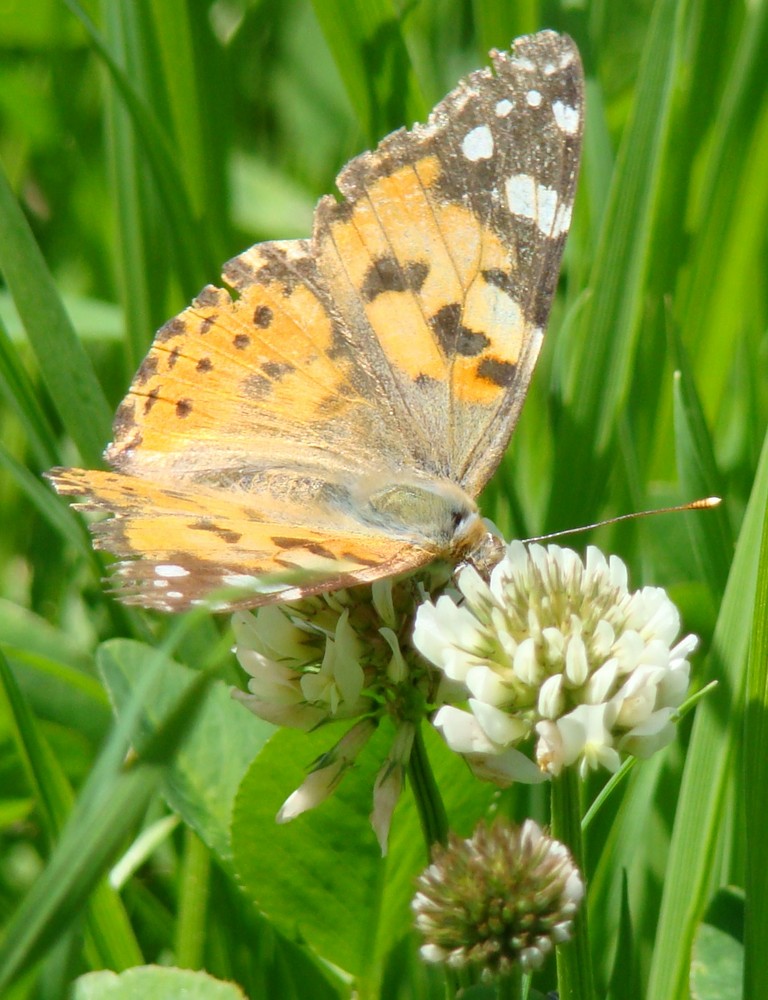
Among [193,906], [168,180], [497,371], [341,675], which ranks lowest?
[193,906]

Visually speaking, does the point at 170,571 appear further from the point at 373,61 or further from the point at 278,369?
the point at 373,61

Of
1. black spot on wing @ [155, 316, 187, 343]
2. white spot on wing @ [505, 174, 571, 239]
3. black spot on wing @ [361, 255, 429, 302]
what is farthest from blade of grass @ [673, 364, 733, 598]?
black spot on wing @ [155, 316, 187, 343]

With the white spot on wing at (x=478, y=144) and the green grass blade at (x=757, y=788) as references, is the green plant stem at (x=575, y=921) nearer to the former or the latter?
the green grass blade at (x=757, y=788)

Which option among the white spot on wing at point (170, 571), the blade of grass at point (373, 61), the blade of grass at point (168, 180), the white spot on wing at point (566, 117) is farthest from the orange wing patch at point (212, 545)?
the blade of grass at point (373, 61)

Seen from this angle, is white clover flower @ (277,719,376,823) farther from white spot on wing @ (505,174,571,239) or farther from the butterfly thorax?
white spot on wing @ (505,174,571,239)

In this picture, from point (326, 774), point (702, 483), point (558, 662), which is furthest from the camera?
point (702, 483)

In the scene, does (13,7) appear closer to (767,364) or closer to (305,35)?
(305,35)

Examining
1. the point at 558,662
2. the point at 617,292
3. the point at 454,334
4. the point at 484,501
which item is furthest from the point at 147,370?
the point at 558,662
